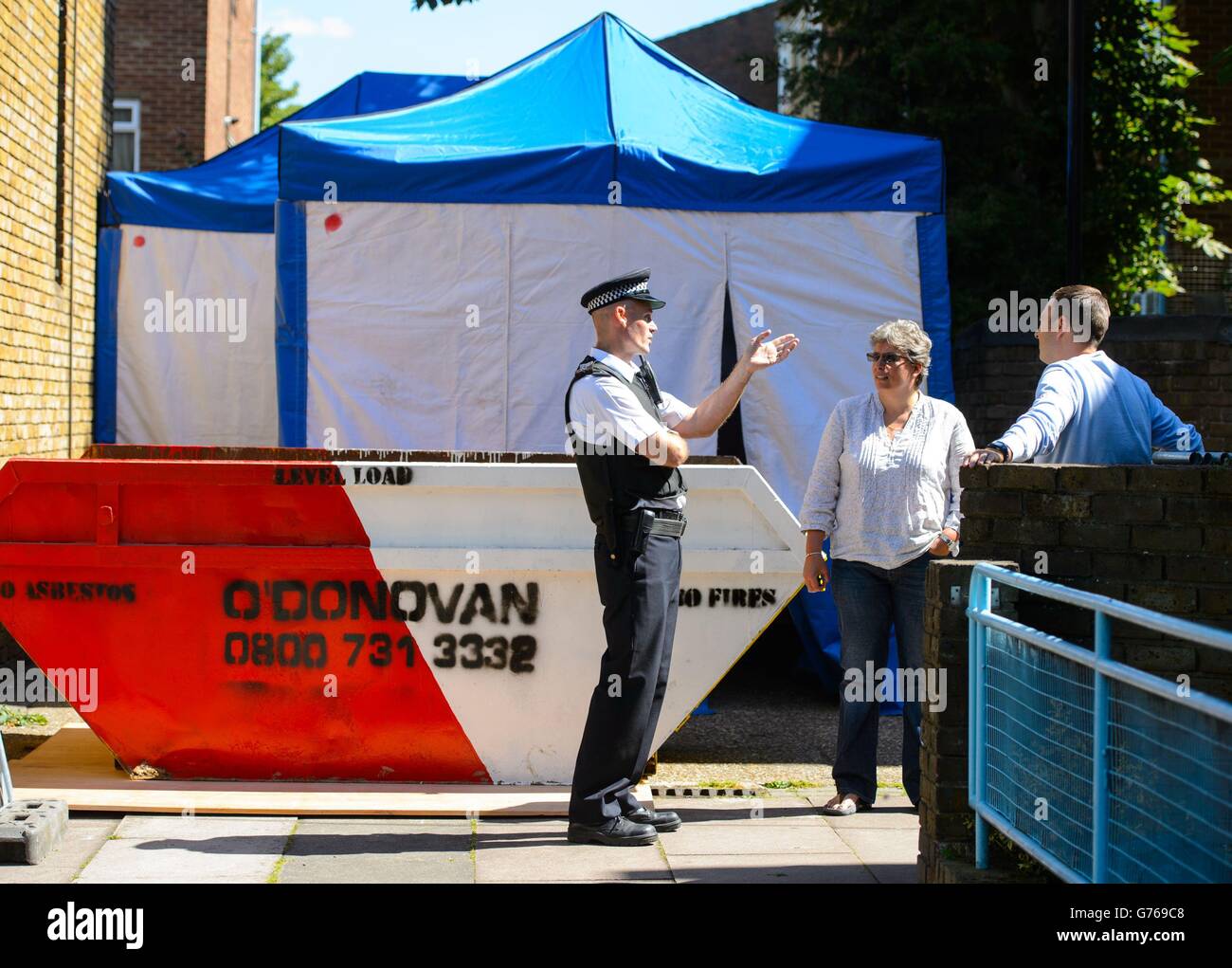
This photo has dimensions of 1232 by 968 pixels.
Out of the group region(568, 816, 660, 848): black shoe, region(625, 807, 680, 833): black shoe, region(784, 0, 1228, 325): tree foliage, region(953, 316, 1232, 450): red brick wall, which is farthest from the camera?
region(784, 0, 1228, 325): tree foliage

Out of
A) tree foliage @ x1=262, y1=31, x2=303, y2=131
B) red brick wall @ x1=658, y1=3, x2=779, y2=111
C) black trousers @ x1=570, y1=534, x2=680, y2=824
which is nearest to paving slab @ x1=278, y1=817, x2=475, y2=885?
black trousers @ x1=570, y1=534, x2=680, y2=824

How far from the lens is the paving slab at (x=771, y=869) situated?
4926 millimetres

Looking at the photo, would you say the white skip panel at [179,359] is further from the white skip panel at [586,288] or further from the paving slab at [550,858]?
the paving slab at [550,858]

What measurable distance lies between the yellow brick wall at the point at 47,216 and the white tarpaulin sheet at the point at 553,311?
1748 millimetres

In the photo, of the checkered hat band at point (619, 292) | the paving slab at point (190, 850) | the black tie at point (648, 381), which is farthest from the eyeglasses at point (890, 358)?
the paving slab at point (190, 850)

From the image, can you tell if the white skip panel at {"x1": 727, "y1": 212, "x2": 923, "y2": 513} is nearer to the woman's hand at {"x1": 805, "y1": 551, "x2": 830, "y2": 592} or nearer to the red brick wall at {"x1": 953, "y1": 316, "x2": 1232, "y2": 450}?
the red brick wall at {"x1": 953, "y1": 316, "x2": 1232, "y2": 450}

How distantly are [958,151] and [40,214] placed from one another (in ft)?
25.0

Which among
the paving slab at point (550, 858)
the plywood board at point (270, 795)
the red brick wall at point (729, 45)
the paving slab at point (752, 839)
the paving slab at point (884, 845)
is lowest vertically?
the paving slab at point (884, 845)

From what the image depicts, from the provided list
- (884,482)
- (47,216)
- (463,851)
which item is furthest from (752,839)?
(47,216)

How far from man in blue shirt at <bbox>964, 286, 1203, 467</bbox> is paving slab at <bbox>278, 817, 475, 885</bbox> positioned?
2401 millimetres

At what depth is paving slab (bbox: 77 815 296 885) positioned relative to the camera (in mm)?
4828

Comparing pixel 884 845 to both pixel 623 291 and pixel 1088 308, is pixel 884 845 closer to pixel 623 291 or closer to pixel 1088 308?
pixel 1088 308
